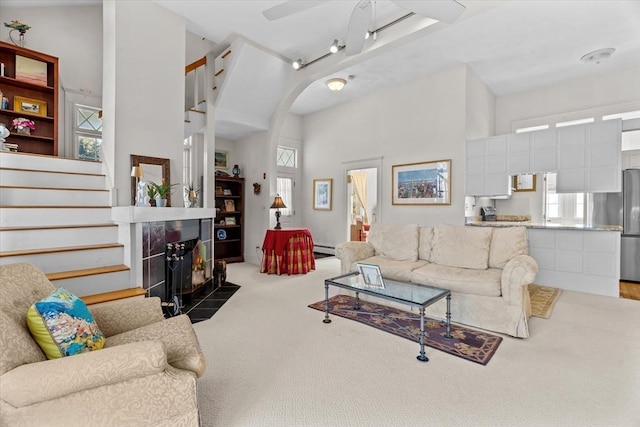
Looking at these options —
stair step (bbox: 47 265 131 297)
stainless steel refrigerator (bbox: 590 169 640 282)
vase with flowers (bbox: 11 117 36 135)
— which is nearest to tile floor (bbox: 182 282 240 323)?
stair step (bbox: 47 265 131 297)

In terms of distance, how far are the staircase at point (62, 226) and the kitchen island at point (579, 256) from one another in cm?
518

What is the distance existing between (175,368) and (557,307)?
13.2 ft

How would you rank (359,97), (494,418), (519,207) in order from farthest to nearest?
1. (359,97)
2. (519,207)
3. (494,418)

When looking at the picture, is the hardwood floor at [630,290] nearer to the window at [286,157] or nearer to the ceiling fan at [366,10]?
the ceiling fan at [366,10]

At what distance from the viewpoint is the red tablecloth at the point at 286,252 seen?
509 centimetres

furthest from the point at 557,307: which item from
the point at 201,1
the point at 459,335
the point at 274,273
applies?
the point at 201,1

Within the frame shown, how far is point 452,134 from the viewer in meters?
5.05

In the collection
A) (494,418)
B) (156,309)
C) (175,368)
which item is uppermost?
(156,309)

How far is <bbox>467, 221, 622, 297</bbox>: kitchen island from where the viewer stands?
389cm

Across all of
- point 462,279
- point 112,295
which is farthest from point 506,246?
point 112,295

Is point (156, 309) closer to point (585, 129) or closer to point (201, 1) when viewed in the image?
point (201, 1)

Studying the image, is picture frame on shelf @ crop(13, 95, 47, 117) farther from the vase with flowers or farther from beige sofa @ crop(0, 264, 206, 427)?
beige sofa @ crop(0, 264, 206, 427)

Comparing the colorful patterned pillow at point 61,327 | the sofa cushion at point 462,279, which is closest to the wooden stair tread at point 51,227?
the colorful patterned pillow at point 61,327

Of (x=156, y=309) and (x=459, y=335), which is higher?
(x=156, y=309)
